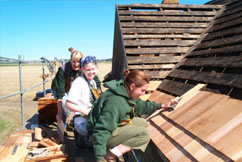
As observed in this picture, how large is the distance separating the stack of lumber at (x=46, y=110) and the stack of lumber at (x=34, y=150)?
141 cm

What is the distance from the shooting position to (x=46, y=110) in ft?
20.0

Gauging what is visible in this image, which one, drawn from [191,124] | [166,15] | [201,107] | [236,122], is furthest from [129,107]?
[166,15]

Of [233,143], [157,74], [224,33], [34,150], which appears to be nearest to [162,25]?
[157,74]

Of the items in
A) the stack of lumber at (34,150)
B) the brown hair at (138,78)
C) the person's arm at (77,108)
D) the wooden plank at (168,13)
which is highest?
the wooden plank at (168,13)

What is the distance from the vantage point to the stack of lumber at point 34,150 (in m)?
3.40

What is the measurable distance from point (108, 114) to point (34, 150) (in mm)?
2310

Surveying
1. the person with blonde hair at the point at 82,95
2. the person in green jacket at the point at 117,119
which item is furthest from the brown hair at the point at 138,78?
the person with blonde hair at the point at 82,95

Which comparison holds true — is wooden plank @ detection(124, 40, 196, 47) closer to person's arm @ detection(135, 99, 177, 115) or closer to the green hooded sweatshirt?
person's arm @ detection(135, 99, 177, 115)

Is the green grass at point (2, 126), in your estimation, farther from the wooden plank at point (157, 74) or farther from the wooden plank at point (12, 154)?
the wooden plank at point (157, 74)

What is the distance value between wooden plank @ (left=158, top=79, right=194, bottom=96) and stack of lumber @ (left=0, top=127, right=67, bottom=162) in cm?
234

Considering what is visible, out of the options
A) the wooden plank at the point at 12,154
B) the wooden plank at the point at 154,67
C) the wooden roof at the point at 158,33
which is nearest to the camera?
the wooden plank at the point at 12,154

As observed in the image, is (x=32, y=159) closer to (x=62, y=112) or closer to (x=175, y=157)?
(x=62, y=112)

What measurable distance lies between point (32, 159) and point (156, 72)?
3147 mm

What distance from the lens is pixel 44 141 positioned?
4.16 m
